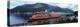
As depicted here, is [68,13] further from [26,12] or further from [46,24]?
[26,12]

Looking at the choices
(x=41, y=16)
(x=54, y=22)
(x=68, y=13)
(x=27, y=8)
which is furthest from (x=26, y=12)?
(x=68, y=13)

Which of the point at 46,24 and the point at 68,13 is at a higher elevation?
the point at 68,13

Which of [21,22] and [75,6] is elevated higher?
[75,6]

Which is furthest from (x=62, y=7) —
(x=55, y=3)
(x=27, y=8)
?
(x=27, y=8)

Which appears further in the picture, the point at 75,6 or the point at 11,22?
the point at 75,6

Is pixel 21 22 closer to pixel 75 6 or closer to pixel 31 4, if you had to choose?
pixel 31 4

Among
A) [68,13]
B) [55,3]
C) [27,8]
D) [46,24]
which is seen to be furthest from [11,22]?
[68,13]

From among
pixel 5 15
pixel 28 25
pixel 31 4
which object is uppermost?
pixel 31 4

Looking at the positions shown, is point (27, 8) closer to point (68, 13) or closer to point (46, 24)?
point (46, 24)
